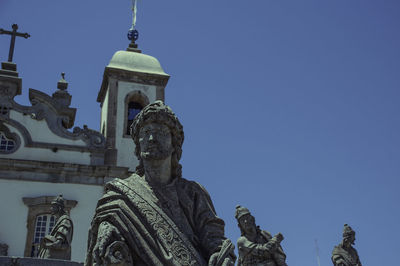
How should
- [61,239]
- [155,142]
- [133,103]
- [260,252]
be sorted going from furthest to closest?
1. [133,103]
2. [61,239]
3. [260,252]
4. [155,142]

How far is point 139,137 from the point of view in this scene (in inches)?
181

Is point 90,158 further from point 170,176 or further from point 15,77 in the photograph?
point 170,176

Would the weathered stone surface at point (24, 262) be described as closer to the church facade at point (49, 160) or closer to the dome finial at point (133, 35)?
the church facade at point (49, 160)

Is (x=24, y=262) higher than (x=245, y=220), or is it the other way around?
(x=245, y=220)

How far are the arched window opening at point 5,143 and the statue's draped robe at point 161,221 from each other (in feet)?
69.6

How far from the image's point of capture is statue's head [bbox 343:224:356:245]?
35.9ft

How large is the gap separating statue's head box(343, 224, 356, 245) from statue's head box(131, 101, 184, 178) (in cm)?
705

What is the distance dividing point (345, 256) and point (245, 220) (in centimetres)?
464

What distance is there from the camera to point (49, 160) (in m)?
24.5

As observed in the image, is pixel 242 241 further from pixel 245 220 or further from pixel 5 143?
pixel 5 143

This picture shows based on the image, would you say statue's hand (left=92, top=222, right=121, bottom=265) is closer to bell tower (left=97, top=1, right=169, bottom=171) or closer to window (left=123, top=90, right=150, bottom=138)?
bell tower (left=97, top=1, right=169, bottom=171)

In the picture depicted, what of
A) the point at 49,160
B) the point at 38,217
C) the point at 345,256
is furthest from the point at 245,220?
the point at 49,160

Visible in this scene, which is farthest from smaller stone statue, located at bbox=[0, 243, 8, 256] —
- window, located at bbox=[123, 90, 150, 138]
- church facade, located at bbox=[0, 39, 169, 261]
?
window, located at bbox=[123, 90, 150, 138]

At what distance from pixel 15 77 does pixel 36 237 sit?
7309mm
